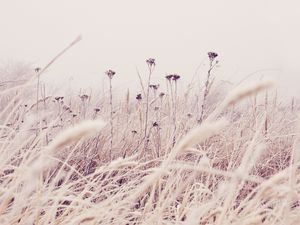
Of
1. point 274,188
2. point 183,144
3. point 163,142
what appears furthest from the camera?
point 163,142

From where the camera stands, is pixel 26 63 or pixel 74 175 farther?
pixel 26 63

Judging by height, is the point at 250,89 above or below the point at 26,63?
below

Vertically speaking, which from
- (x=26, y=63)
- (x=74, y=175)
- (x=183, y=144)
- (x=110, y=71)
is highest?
(x=26, y=63)

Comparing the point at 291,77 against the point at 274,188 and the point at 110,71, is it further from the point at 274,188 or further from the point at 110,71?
the point at 274,188

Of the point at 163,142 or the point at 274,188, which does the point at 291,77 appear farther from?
the point at 274,188

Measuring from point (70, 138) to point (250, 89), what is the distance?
0.25 metres

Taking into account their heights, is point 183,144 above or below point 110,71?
below

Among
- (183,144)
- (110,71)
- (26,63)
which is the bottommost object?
(183,144)

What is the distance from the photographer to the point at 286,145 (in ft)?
11.6

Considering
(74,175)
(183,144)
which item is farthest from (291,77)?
(183,144)

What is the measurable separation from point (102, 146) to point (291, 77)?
A: 1968cm

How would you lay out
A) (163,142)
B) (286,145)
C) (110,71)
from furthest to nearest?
(286,145)
(163,142)
(110,71)

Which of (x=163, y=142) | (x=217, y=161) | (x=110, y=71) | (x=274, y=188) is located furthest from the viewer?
(x=163, y=142)

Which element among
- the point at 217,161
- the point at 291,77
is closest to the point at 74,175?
the point at 217,161
